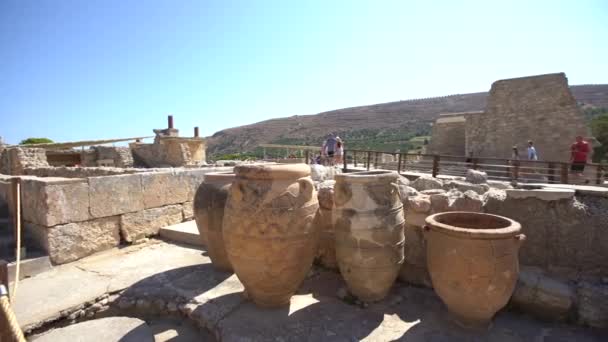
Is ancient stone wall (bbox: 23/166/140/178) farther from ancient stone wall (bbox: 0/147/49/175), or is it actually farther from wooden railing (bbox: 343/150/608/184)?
wooden railing (bbox: 343/150/608/184)

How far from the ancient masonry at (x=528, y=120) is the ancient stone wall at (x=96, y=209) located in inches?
569

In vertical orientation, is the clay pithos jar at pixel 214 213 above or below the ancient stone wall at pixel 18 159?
below

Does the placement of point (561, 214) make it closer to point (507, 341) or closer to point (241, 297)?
point (507, 341)

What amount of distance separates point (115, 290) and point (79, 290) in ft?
1.19

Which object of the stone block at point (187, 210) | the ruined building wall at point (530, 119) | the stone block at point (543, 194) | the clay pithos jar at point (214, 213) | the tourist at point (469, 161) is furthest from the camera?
the ruined building wall at point (530, 119)

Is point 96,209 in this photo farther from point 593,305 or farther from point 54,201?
point 593,305

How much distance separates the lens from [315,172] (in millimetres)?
4551

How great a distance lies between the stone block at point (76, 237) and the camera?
3707 mm

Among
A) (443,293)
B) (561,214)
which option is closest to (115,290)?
(443,293)

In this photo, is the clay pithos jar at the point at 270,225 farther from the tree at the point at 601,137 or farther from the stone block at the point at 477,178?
the tree at the point at 601,137

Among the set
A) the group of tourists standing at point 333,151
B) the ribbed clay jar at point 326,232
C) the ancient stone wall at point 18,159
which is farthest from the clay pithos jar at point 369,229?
the ancient stone wall at point 18,159

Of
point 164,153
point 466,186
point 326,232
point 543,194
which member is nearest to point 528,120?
point 466,186

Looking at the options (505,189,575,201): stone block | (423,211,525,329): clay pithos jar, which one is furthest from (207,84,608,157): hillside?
(423,211,525,329): clay pithos jar

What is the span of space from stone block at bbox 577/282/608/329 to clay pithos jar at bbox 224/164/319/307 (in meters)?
2.24
